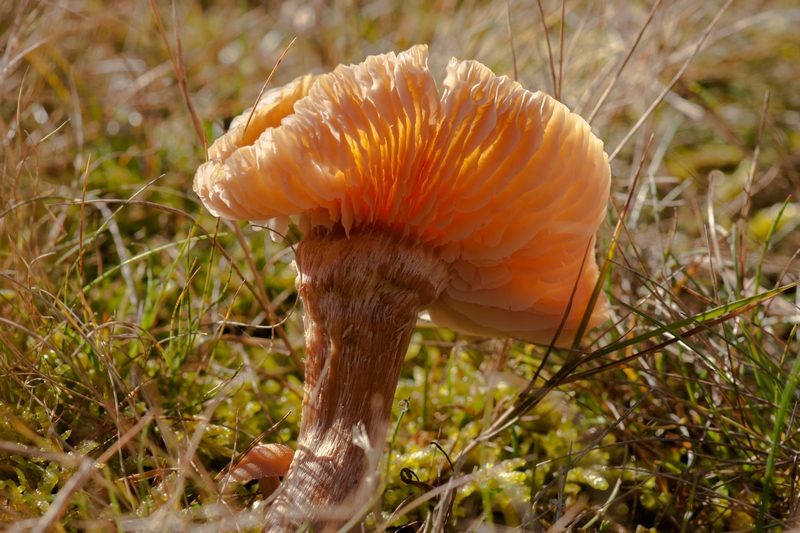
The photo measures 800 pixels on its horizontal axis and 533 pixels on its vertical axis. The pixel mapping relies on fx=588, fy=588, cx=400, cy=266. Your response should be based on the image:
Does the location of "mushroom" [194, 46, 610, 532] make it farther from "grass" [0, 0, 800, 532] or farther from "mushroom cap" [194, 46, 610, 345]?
"grass" [0, 0, 800, 532]

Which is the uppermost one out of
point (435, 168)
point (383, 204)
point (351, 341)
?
point (435, 168)

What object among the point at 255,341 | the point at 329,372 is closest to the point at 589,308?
the point at 329,372

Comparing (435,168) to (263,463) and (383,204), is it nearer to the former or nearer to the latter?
(383,204)

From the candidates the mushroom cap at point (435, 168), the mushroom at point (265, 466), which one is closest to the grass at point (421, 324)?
the mushroom at point (265, 466)

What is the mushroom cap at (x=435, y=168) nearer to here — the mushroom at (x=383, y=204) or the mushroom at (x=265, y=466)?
the mushroom at (x=383, y=204)

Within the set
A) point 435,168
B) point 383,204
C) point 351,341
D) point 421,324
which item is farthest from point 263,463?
point 421,324

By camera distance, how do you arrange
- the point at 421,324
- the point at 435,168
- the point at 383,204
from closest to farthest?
the point at 435,168, the point at 383,204, the point at 421,324

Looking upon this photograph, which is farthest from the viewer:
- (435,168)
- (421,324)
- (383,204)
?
(421,324)
